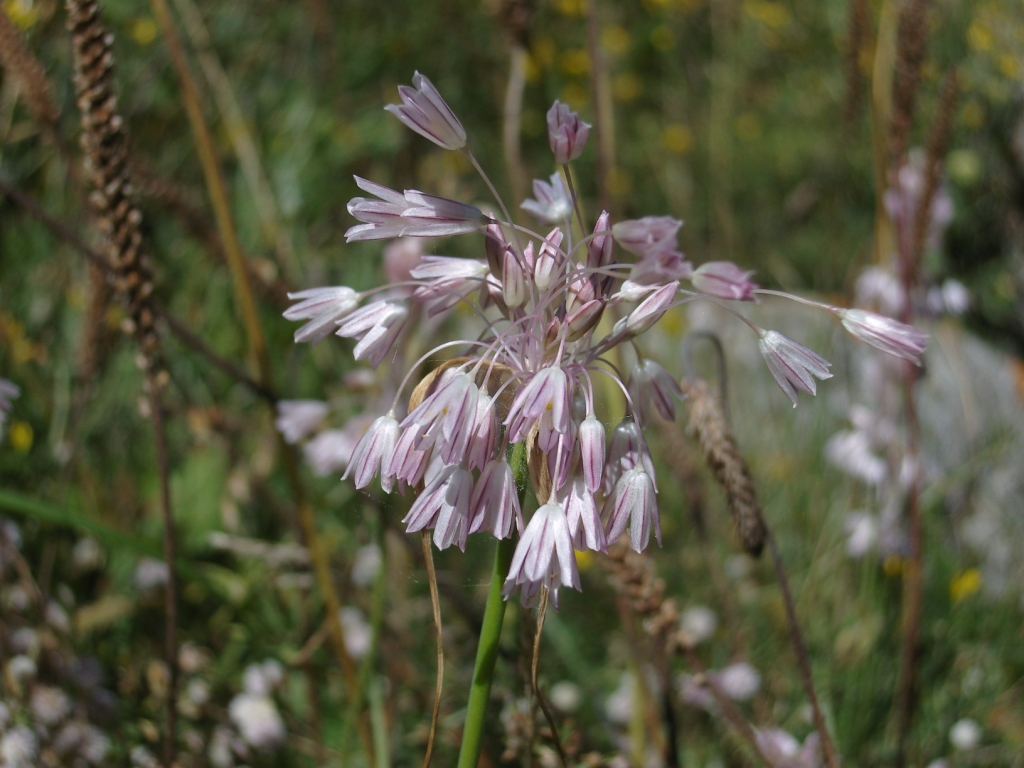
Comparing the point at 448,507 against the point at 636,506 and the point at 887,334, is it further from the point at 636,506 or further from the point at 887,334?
the point at 887,334

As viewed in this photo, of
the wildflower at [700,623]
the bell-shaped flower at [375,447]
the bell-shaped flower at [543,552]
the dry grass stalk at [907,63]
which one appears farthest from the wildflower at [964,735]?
the bell-shaped flower at [375,447]

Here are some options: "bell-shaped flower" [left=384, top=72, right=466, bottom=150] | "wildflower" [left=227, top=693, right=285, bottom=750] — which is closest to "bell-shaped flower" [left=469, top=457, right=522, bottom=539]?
"bell-shaped flower" [left=384, top=72, right=466, bottom=150]

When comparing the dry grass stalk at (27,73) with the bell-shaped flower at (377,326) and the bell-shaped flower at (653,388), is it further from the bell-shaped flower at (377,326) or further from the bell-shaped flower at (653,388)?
the bell-shaped flower at (653,388)

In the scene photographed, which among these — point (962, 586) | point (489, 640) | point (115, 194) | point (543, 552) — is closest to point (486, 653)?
point (489, 640)

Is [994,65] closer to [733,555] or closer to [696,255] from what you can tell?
[696,255]

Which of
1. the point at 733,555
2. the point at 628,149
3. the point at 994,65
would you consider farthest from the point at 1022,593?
the point at 628,149
